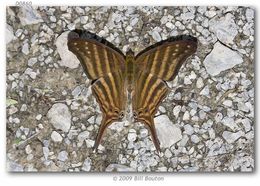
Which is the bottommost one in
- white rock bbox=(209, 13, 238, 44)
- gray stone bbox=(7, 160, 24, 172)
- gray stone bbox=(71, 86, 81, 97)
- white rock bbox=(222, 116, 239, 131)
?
gray stone bbox=(7, 160, 24, 172)

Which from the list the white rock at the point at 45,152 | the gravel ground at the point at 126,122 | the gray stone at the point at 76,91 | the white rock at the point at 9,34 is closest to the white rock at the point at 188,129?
the gravel ground at the point at 126,122

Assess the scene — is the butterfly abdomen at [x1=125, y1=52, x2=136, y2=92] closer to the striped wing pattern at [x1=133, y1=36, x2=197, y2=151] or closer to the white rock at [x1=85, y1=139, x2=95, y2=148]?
the striped wing pattern at [x1=133, y1=36, x2=197, y2=151]

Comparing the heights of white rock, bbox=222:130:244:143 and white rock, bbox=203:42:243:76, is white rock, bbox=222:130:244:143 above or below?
below

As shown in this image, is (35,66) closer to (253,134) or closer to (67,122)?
(67,122)

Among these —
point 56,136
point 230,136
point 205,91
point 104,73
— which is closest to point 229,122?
point 230,136

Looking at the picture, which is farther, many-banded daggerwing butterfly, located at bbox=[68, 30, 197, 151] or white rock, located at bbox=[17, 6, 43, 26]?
white rock, located at bbox=[17, 6, 43, 26]

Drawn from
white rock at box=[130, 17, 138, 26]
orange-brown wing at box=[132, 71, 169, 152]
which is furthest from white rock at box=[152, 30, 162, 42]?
orange-brown wing at box=[132, 71, 169, 152]
